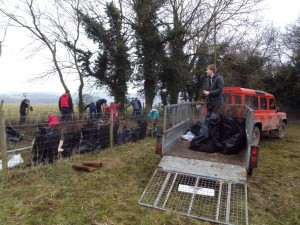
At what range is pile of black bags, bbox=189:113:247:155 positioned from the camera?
15.7ft

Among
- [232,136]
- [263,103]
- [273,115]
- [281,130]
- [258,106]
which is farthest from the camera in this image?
[281,130]

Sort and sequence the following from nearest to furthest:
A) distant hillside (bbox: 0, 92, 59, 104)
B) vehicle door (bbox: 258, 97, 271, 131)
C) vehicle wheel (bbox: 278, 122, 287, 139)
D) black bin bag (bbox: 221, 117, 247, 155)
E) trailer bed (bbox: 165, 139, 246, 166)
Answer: trailer bed (bbox: 165, 139, 246, 166) → black bin bag (bbox: 221, 117, 247, 155) → vehicle door (bbox: 258, 97, 271, 131) → vehicle wheel (bbox: 278, 122, 287, 139) → distant hillside (bbox: 0, 92, 59, 104)

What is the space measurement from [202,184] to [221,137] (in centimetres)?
136

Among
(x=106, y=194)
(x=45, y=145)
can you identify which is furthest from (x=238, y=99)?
(x=45, y=145)

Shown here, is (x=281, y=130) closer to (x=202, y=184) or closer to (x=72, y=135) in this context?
(x=202, y=184)

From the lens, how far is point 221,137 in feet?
16.4

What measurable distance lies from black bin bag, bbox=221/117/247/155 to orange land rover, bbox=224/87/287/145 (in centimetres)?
204

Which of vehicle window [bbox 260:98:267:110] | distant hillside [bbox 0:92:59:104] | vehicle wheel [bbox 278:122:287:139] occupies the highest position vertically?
distant hillside [bbox 0:92:59:104]

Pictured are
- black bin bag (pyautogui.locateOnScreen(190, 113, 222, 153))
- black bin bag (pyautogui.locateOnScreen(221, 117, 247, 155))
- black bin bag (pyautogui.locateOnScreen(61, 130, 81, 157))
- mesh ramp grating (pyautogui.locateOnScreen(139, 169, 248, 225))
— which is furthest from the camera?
black bin bag (pyautogui.locateOnScreen(61, 130, 81, 157))

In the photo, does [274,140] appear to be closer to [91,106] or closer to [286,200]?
[286,200]

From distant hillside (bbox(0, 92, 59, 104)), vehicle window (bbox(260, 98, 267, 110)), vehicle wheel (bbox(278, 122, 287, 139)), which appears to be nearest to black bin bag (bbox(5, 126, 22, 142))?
distant hillside (bbox(0, 92, 59, 104))

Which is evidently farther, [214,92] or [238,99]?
[238,99]

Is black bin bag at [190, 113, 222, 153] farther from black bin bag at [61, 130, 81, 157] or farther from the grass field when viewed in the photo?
black bin bag at [61, 130, 81, 157]

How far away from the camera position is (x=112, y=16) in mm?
15180
